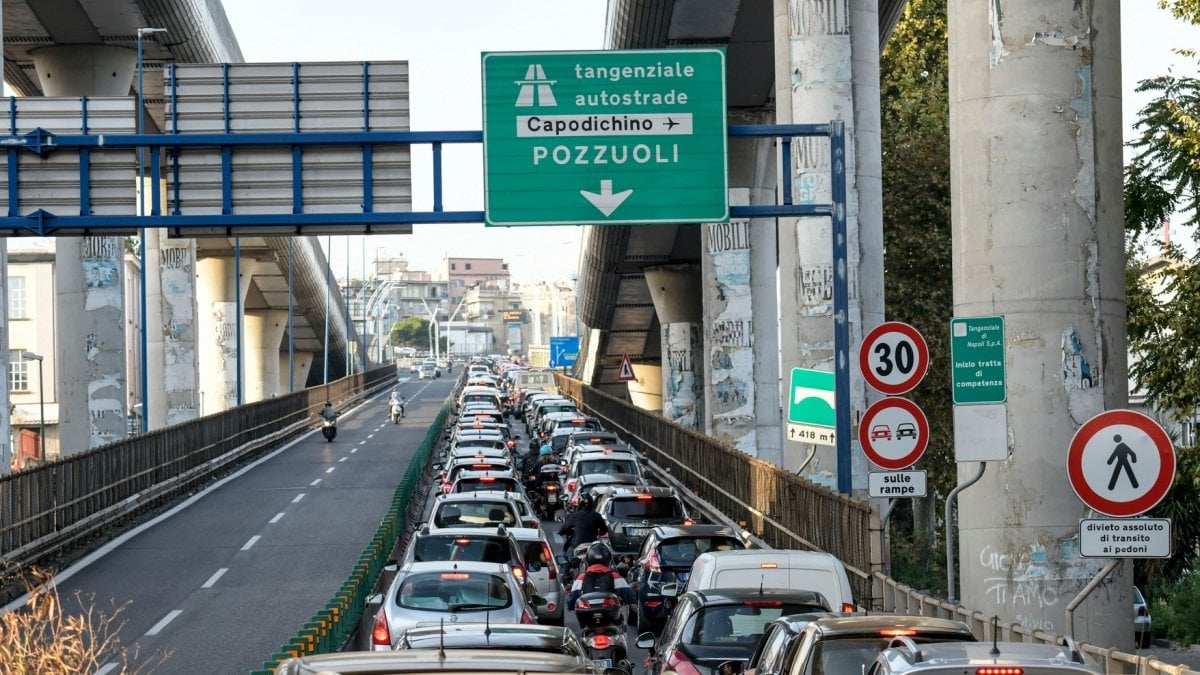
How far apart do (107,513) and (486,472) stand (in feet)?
28.3

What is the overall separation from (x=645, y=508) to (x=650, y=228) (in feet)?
118

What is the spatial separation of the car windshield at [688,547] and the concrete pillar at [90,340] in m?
30.9

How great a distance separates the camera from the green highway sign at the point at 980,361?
43.6ft

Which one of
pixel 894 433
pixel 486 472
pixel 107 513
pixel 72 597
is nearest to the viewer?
pixel 894 433

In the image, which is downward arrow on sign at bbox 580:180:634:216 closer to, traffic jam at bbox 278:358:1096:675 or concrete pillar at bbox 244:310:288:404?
traffic jam at bbox 278:358:1096:675

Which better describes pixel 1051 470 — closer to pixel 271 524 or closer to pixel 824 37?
pixel 824 37

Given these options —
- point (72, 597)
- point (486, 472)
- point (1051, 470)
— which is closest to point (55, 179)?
point (72, 597)

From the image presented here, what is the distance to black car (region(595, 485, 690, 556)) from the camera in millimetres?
25578

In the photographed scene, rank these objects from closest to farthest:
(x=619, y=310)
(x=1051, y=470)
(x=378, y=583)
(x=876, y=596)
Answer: (x=1051, y=470) → (x=876, y=596) → (x=378, y=583) → (x=619, y=310)

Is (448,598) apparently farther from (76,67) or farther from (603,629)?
(76,67)

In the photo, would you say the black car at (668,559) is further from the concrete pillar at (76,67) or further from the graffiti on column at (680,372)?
the graffiti on column at (680,372)

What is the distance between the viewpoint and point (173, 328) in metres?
61.7

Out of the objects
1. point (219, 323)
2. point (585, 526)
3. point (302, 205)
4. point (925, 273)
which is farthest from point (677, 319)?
point (302, 205)

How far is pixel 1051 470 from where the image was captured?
13.6 metres
